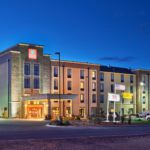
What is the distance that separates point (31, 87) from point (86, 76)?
16.4 meters

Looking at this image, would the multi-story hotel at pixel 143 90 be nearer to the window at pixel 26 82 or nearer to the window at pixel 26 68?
the window at pixel 26 68

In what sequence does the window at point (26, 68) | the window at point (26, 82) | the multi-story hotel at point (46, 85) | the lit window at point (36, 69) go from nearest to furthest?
the multi-story hotel at point (46, 85), the window at point (26, 82), the window at point (26, 68), the lit window at point (36, 69)

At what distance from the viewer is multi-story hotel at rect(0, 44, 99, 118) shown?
275ft

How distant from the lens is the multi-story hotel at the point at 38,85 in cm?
8369

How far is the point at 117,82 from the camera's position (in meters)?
107

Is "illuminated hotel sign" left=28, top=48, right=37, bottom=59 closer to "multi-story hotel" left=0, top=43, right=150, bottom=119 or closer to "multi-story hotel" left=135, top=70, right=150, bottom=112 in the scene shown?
"multi-story hotel" left=0, top=43, right=150, bottom=119

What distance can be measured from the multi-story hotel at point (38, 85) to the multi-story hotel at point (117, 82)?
5.77 meters

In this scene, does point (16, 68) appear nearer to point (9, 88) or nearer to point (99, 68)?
point (9, 88)

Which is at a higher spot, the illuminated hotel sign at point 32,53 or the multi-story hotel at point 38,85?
the illuminated hotel sign at point 32,53

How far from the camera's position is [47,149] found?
2144 centimetres

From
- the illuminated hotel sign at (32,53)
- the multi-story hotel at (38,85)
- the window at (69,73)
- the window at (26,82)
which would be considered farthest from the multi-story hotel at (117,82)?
the window at (26,82)

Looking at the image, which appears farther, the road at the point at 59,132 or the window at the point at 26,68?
the window at the point at 26,68

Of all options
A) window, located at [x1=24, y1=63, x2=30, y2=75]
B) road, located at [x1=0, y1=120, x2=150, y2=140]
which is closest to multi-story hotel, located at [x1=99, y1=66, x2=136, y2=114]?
window, located at [x1=24, y1=63, x2=30, y2=75]

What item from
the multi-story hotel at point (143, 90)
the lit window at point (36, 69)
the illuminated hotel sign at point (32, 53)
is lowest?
the multi-story hotel at point (143, 90)
